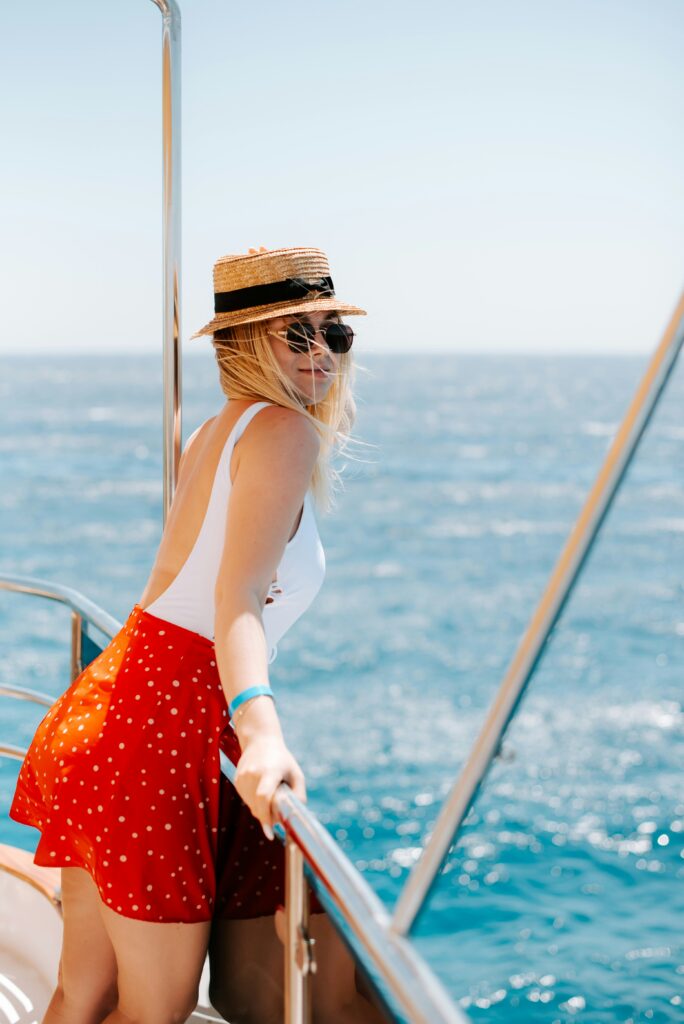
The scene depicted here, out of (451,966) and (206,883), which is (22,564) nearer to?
(451,966)

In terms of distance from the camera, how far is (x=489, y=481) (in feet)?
160

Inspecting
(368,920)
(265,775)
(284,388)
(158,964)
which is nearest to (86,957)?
(158,964)

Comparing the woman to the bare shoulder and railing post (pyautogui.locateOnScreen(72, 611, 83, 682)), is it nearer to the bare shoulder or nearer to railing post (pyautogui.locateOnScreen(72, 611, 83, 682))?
the bare shoulder

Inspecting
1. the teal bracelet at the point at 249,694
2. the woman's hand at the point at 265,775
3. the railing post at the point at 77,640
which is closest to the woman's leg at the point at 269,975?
the woman's hand at the point at 265,775

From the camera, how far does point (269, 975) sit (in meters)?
1.36

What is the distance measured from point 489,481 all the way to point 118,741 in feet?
157

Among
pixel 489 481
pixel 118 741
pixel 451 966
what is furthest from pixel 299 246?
pixel 489 481

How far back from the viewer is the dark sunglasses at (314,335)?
150cm

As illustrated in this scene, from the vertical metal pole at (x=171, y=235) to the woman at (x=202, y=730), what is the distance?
0.65 meters

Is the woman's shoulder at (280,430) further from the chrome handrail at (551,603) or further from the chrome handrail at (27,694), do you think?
the chrome handrail at (27,694)

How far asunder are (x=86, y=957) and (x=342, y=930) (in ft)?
1.97

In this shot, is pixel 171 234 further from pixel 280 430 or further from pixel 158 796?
pixel 158 796

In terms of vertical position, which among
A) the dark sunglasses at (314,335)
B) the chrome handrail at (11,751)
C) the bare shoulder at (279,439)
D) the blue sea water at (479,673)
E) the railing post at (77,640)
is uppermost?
the dark sunglasses at (314,335)

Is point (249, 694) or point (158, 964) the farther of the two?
point (158, 964)
